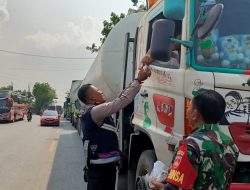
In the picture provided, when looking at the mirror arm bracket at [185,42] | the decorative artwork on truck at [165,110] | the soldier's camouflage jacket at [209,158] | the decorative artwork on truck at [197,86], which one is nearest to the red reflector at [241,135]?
the decorative artwork on truck at [197,86]

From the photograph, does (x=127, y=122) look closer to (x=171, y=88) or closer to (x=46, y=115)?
(x=171, y=88)

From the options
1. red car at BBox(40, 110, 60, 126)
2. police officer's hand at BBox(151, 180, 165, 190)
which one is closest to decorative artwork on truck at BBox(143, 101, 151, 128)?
police officer's hand at BBox(151, 180, 165, 190)

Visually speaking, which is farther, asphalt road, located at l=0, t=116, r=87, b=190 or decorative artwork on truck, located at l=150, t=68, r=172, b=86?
asphalt road, located at l=0, t=116, r=87, b=190

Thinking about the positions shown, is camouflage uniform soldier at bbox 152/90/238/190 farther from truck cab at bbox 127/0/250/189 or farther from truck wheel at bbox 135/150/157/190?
truck wheel at bbox 135/150/157/190

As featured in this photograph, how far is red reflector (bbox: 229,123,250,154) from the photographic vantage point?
332 centimetres

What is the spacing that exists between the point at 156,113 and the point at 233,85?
1.01 m

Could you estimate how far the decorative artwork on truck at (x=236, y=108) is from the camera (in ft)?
11.0

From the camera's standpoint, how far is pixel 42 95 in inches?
5212

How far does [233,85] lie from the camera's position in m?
3.37

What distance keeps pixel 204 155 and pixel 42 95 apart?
133 meters

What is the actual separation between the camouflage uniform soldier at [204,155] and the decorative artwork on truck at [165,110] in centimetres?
121

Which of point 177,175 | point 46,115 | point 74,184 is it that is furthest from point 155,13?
point 46,115

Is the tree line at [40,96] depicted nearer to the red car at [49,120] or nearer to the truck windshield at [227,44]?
the red car at [49,120]

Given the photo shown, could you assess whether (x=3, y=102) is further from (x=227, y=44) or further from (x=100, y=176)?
(x=227, y=44)
